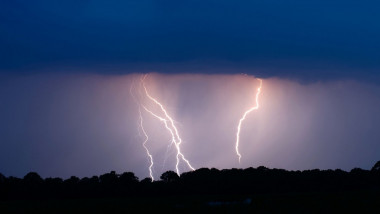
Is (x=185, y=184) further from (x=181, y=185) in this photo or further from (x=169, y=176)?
(x=169, y=176)

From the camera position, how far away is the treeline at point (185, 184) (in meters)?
43.5

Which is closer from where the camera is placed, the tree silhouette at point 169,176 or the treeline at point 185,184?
the treeline at point 185,184

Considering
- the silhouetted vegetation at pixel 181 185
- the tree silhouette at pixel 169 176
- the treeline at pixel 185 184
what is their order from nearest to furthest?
the silhouetted vegetation at pixel 181 185, the treeline at pixel 185 184, the tree silhouette at pixel 169 176

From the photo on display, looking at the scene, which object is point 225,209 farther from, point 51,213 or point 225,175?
point 225,175

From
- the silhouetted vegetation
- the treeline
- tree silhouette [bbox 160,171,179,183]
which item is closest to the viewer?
the silhouetted vegetation

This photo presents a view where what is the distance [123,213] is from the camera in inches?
972

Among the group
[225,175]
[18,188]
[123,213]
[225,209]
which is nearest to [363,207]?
[225,209]

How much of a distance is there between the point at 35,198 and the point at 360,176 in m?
26.1

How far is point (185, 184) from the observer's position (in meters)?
45.3

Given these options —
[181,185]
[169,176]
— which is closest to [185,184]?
[181,185]

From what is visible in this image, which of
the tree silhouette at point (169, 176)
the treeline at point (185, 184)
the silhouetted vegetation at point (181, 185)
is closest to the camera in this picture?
the silhouetted vegetation at point (181, 185)

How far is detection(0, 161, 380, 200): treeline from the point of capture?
1711 inches

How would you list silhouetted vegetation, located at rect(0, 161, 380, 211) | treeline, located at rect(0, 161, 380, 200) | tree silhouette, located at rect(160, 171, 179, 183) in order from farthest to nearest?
tree silhouette, located at rect(160, 171, 179, 183), treeline, located at rect(0, 161, 380, 200), silhouetted vegetation, located at rect(0, 161, 380, 211)

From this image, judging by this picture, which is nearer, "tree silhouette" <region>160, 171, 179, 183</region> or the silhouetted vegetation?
the silhouetted vegetation
